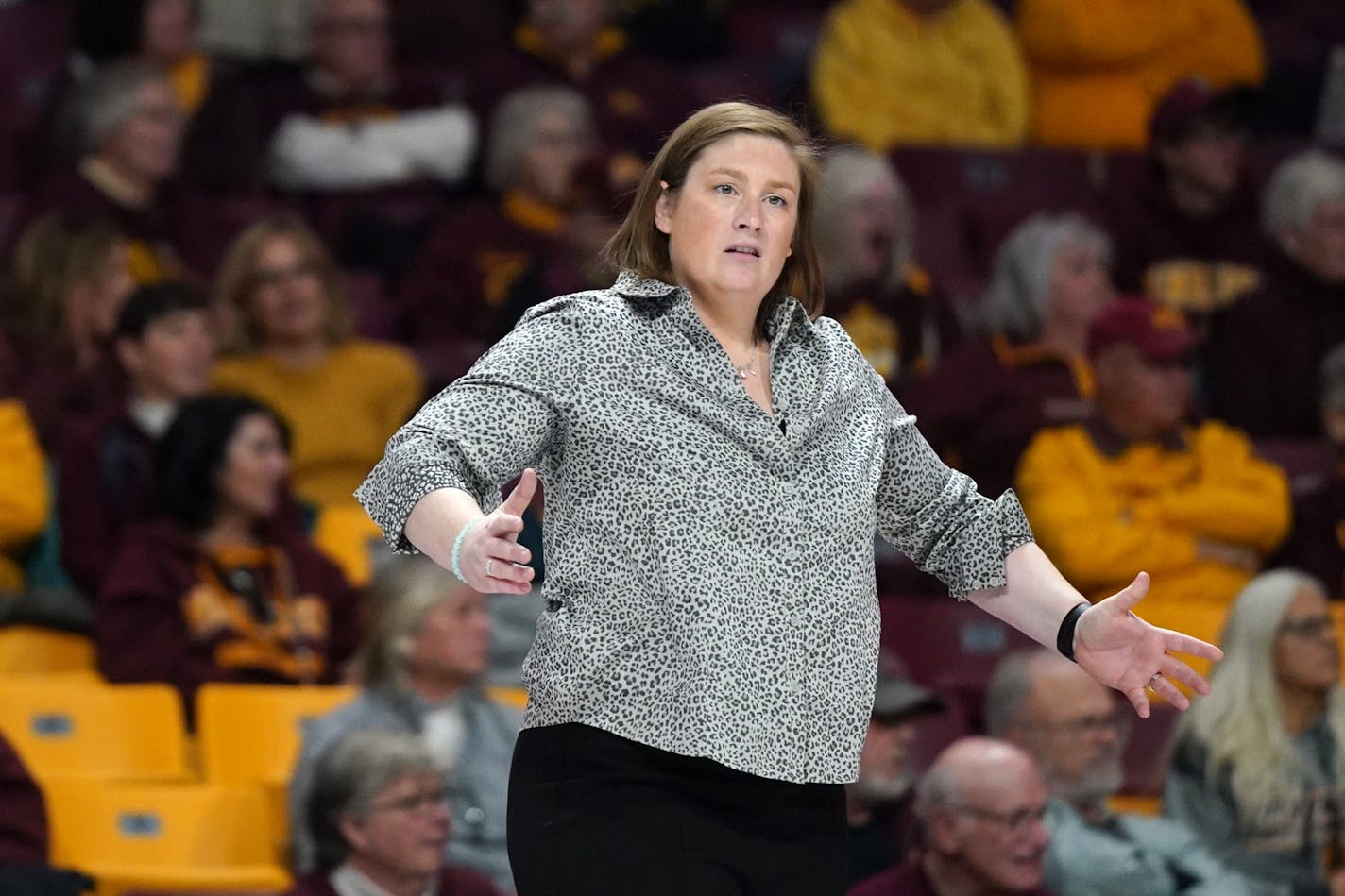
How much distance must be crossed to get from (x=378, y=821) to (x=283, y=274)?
6.60 feet

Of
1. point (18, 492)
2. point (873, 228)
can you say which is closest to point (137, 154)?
point (18, 492)

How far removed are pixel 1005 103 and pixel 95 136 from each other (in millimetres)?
2741

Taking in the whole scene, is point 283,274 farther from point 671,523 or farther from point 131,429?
point 671,523

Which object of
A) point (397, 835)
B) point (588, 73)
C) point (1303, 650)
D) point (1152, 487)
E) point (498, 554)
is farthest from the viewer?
point (588, 73)

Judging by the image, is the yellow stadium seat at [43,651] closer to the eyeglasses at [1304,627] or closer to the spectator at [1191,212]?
the eyeglasses at [1304,627]

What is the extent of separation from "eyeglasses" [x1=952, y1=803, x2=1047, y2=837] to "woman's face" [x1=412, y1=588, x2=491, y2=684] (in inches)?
37.8

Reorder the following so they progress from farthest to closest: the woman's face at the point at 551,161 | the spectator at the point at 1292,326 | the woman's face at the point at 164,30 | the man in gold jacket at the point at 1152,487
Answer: the woman's face at the point at 164,30 → the woman's face at the point at 551,161 → the spectator at the point at 1292,326 → the man in gold jacket at the point at 1152,487

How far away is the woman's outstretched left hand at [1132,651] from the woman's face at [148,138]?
4262 millimetres

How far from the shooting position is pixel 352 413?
556cm

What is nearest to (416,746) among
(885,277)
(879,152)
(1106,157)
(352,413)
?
(352,413)

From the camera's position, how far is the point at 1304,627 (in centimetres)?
456

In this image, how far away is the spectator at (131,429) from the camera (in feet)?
16.1

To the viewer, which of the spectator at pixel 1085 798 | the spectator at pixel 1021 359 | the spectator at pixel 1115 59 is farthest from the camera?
the spectator at pixel 1115 59

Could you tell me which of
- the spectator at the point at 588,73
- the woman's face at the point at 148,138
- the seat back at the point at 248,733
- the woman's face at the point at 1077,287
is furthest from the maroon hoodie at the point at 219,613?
the spectator at the point at 588,73
